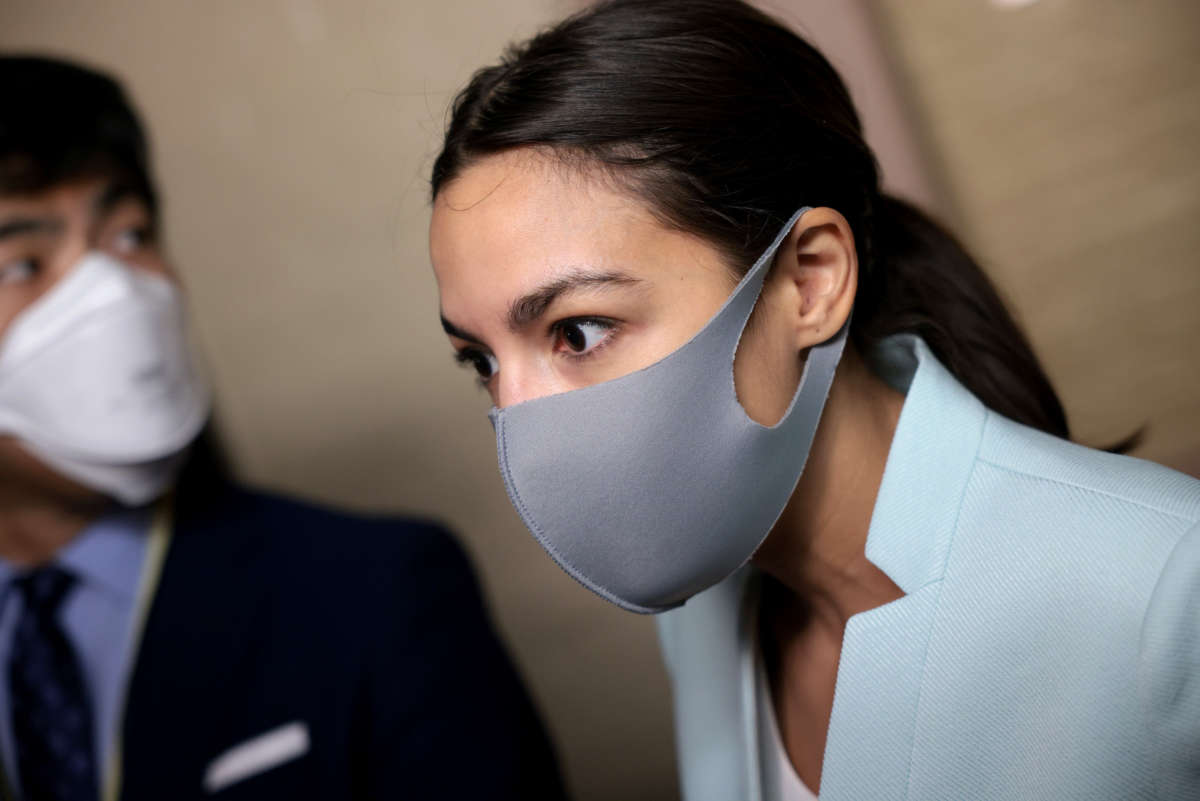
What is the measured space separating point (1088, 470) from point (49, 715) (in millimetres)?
1469

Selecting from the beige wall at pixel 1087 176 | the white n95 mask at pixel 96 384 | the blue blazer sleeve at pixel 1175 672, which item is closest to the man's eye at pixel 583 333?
the blue blazer sleeve at pixel 1175 672

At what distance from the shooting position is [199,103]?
2.13 m

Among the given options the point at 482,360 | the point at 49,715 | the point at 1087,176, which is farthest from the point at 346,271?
the point at 1087,176

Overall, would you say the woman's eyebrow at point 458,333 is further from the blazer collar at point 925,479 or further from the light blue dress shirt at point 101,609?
the light blue dress shirt at point 101,609

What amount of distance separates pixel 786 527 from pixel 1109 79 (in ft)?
3.39

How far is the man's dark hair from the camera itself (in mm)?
1562

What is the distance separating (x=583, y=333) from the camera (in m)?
0.94

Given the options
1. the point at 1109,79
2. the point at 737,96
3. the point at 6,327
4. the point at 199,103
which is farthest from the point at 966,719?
the point at 199,103

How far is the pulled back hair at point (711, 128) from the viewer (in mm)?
948

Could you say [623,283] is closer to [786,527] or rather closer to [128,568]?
[786,527]

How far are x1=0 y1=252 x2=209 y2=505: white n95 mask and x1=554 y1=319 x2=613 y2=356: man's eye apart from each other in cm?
88

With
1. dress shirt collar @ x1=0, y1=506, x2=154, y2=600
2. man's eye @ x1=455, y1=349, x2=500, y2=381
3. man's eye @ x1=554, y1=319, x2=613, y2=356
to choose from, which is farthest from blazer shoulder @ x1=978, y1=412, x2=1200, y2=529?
dress shirt collar @ x1=0, y1=506, x2=154, y2=600

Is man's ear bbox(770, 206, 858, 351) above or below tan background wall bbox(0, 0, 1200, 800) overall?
above

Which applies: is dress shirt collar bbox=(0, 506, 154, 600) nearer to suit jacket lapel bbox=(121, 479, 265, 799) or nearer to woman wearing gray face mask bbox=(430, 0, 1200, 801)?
suit jacket lapel bbox=(121, 479, 265, 799)
